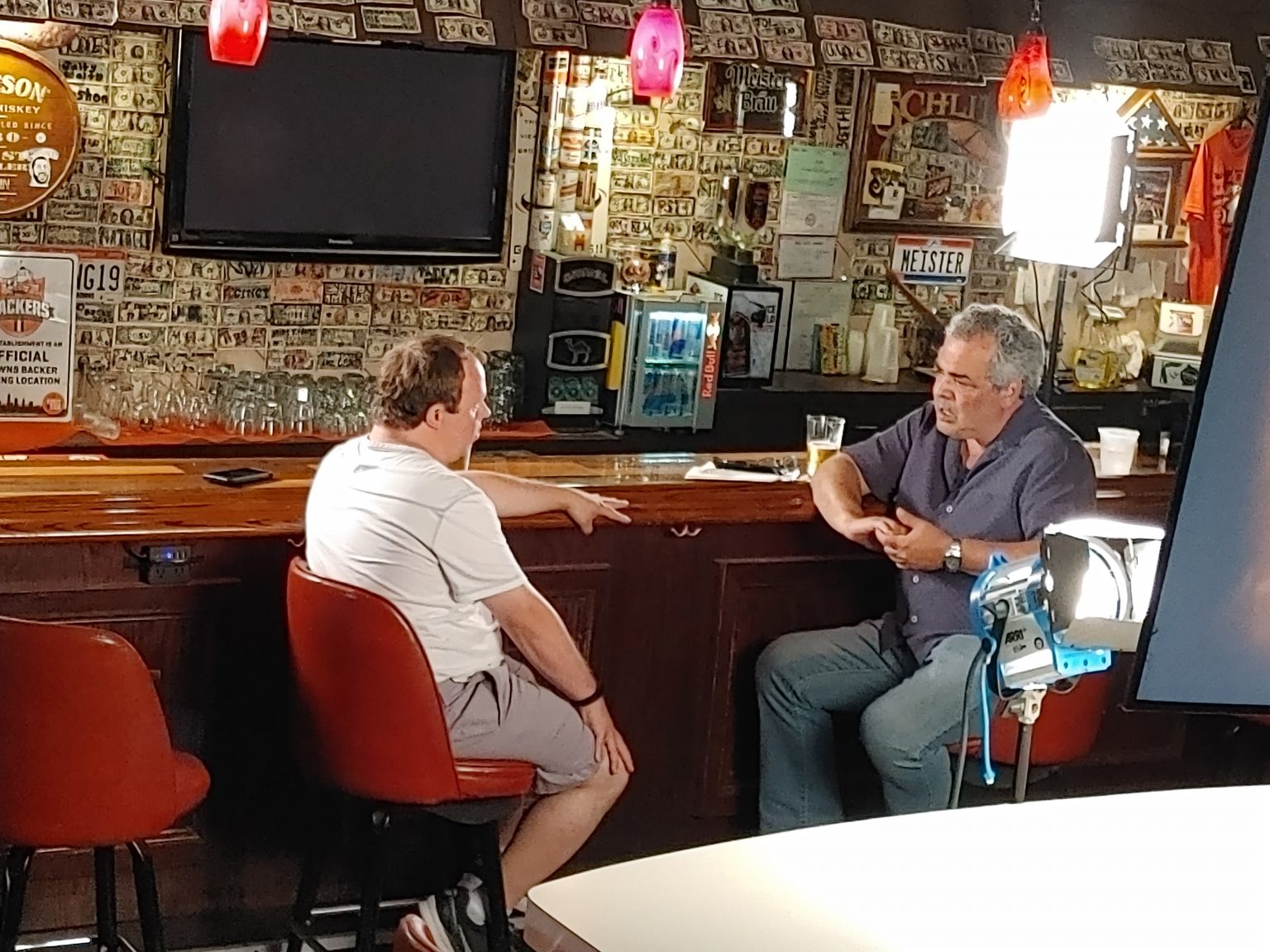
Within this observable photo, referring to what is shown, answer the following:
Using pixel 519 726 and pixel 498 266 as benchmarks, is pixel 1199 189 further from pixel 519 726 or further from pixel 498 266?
pixel 519 726

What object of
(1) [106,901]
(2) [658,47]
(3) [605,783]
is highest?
(2) [658,47]

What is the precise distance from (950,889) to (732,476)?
273 centimetres

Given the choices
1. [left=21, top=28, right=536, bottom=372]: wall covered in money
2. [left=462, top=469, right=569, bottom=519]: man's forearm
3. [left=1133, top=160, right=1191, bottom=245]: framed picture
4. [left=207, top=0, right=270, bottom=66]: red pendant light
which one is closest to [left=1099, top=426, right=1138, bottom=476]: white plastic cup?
[left=462, top=469, right=569, bottom=519]: man's forearm

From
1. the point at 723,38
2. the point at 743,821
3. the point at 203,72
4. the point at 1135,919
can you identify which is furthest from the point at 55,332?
the point at 1135,919

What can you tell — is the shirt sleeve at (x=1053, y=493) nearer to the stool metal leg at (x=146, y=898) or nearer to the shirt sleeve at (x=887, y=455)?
the shirt sleeve at (x=887, y=455)

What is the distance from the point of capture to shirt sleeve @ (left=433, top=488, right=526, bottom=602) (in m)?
3.42

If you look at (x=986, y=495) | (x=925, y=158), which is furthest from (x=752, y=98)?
(x=986, y=495)

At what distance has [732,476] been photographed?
4254mm

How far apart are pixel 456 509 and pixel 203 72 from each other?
2909mm

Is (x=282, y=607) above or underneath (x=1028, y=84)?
underneath

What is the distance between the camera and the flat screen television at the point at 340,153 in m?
5.93

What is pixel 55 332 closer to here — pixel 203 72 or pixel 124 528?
pixel 203 72

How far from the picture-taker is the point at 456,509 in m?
3.43

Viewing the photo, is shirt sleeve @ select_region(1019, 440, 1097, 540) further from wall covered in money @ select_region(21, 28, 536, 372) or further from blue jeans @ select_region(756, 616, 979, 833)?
wall covered in money @ select_region(21, 28, 536, 372)
